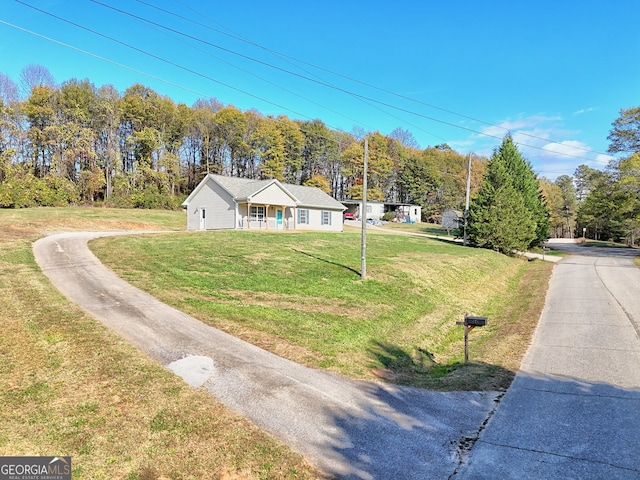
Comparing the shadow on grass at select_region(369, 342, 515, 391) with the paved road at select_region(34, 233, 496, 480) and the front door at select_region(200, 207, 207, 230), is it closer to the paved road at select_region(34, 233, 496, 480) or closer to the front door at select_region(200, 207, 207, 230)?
the paved road at select_region(34, 233, 496, 480)

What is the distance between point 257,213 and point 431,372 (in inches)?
1037

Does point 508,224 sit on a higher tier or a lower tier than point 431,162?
lower

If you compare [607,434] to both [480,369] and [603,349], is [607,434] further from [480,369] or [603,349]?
[603,349]

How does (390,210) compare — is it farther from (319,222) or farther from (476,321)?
(476,321)

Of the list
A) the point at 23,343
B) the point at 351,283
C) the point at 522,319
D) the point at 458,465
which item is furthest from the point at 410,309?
the point at 23,343

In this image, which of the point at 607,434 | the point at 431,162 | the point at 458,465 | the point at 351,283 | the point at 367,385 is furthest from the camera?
the point at 431,162

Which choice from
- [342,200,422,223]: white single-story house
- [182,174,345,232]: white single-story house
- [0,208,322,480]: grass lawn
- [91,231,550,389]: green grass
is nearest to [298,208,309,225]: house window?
[182,174,345,232]: white single-story house

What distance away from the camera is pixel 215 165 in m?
59.4

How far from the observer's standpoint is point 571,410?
213 inches

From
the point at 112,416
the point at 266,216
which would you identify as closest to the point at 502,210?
the point at 266,216

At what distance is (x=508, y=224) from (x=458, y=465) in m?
26.7

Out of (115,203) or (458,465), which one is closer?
(458,465)

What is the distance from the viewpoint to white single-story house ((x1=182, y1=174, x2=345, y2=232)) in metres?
31.2

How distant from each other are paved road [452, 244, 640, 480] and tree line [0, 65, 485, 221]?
2108 cm
